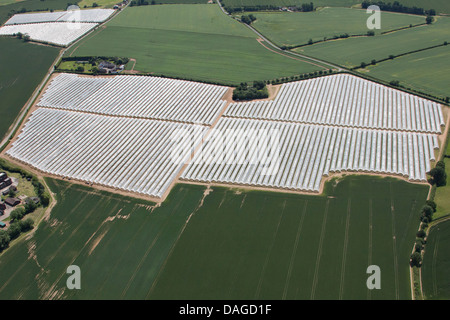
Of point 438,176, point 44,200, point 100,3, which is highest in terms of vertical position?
point 100,3

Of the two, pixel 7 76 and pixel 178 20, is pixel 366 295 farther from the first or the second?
pixel 178 20

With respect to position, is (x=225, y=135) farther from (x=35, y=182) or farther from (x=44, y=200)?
(x=35, y=182)

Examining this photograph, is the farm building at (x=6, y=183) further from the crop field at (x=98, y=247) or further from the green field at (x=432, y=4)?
the green field at (x=432, y=4)

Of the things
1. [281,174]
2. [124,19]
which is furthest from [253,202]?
[124,19]

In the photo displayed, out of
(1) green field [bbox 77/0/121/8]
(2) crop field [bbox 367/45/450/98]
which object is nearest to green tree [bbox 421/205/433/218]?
(2) crop field [bbox 367/45/450/98]

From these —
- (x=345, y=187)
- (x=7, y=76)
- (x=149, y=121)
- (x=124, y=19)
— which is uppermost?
(x=124, y=19)

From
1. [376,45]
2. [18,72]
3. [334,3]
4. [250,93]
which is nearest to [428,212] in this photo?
[250,93]
